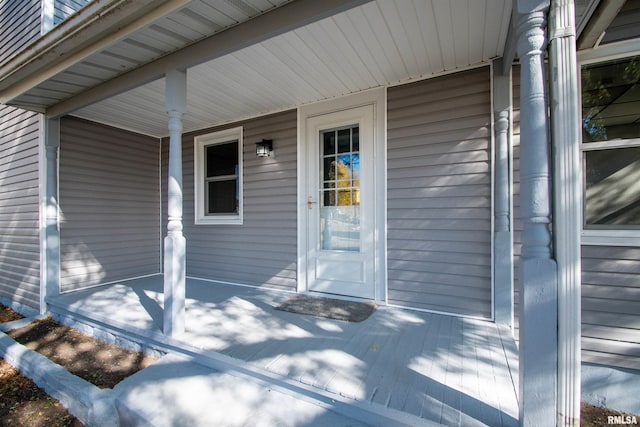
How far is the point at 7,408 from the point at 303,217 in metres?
2.93

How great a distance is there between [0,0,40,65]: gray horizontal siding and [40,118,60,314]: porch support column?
1.17 meters

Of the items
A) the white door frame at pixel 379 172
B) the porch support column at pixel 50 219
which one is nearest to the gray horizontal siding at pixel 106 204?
the porch support column at pixel 50 219

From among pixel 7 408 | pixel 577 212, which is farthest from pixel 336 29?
pixel 7 408

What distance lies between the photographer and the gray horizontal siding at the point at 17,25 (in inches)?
151

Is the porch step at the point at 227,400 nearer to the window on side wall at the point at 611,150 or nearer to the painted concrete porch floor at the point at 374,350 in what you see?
the painted concrete porch floor at the point at 374,350

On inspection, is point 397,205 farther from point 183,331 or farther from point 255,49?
point 183,331

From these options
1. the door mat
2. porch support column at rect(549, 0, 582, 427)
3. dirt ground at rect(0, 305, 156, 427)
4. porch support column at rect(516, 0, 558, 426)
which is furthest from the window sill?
porch support column at rect(549, 0, 582, 427)

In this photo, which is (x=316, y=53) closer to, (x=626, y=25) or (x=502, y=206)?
(x=502, y=206)

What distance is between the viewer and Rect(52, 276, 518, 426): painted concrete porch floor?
1.58 metres

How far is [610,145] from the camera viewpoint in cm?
219

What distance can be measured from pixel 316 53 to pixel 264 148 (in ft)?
5.03

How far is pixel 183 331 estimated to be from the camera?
2393 mm

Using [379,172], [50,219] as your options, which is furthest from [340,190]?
[50,219]

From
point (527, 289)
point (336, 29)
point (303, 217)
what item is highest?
point (336, 29)
